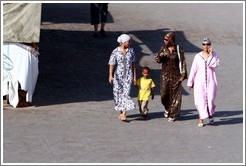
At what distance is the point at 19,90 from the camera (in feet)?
49.8

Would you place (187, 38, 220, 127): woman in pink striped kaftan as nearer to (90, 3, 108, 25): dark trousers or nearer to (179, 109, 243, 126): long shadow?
(179, 109, 243, 126): long shadow

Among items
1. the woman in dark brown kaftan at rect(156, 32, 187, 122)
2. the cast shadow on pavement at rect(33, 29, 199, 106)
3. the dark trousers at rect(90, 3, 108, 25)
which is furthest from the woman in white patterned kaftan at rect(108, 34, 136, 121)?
the dark trousers at rect(90, 3, 108, 25)

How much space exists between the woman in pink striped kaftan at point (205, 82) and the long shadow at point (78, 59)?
7.61 feet

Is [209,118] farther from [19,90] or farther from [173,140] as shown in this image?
[19,90]

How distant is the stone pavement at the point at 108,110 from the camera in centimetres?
1242

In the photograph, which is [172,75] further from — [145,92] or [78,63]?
[78,63]

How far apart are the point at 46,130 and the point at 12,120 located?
2.82ft

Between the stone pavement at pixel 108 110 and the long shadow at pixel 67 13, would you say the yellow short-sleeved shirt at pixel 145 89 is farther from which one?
the long shadow at pixel 67 13

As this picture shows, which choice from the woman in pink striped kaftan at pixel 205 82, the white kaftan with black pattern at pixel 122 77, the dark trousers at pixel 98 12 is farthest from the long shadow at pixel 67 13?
the woman in pink striped kaftan at pixel 205 82

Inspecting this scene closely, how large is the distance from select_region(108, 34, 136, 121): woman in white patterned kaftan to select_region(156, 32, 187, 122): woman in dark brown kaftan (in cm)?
52

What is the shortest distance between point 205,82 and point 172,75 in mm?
590

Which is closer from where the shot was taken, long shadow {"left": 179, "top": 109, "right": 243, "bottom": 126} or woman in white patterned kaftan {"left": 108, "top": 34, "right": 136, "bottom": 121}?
woman in white patterned kaftan {"left": 108, "top": 34, "right": 136, "bottom": 121}

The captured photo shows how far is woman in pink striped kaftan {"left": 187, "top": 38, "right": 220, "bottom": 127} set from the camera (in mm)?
14320

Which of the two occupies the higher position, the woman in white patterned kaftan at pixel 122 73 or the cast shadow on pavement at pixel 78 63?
the woman in white patterned kaftan at pixel 122 73
